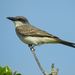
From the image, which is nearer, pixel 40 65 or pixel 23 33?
pixel 40 65

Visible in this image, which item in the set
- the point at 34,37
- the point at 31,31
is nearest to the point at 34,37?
the point at 34,37

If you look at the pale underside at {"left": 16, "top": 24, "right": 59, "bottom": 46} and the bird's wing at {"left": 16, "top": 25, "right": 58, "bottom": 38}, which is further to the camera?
the bird's wing at {"left": 16, "top": 25, "right": 58, "bottom": 38}

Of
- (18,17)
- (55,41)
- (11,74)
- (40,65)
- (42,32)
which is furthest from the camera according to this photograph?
(18,17)

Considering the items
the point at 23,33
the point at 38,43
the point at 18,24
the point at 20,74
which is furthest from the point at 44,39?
the point at 20,74

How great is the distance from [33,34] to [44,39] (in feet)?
2.06

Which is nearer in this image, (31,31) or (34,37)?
(34,37)

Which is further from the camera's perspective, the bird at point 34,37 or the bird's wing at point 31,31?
the bird's wing at point 31,31

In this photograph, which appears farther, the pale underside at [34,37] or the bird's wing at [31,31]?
the bird's wing at [31,31]

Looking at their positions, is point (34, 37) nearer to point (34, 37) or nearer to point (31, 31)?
point (34, 37)

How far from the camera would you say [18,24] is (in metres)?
8.22

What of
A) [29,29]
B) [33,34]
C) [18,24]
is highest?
[18,24]

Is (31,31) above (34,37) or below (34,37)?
above

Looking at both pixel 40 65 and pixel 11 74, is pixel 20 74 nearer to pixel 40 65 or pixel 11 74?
pixel 11 74

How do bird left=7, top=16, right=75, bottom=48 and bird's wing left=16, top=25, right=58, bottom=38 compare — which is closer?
bird left=7, top=16, right=75, bottom=48
